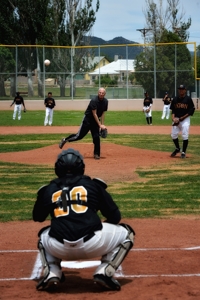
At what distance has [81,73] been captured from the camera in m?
54.2

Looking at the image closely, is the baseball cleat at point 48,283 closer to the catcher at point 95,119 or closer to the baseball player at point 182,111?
the catcher at point 95,119

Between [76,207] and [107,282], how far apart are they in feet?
2.59

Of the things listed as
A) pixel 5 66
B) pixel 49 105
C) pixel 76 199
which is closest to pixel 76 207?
pixel 76 199

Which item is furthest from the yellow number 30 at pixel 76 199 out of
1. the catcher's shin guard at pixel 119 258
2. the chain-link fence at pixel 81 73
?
the chain-link fence at pixel 81 73

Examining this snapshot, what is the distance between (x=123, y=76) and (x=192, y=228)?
151 feet

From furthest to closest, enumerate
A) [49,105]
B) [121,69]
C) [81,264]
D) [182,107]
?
[121,69] → [49,105] → [182,107] → [81,264]

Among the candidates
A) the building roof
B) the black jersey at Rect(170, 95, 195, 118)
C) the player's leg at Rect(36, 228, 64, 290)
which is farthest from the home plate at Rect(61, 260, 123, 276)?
the building roof

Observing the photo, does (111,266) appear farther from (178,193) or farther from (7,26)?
(7,26)

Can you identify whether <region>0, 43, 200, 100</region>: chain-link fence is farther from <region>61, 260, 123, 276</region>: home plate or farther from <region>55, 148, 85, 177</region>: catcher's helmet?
<region>55, 148, 85, 177</region>: catcher's helmet

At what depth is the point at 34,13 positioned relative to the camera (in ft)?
219

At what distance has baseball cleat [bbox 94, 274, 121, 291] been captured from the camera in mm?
6238

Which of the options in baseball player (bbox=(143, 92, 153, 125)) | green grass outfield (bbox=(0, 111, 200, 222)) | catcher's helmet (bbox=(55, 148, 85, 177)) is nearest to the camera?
catcher's helmet (bbox=(55, 148, 85, 177))

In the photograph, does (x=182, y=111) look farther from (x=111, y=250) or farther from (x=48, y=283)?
(x=48, y=283)

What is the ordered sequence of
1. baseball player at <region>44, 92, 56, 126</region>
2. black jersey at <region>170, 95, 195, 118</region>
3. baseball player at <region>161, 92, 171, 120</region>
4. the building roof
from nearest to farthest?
black jersey at <region>170, 95, 195, 118</region>, baseball player at <region>44, 92, 56, 126</region>, baseball player at <region>161, 92, 171, 120</region>, the building roof
